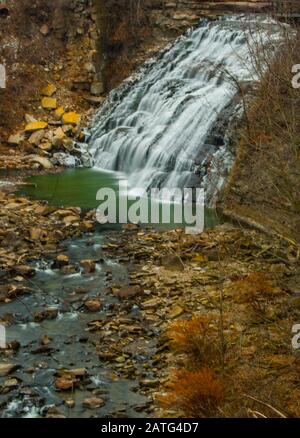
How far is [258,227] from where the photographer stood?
11.9 meters

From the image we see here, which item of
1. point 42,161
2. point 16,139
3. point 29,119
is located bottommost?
point 42,161

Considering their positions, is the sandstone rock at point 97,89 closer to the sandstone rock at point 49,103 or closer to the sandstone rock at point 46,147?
the sandstone rock at point 49,103

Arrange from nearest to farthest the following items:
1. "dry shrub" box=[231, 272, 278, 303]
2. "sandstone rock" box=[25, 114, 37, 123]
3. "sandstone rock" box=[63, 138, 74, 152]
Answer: "dry shrub" box=[231, 272, 278, 303] < "sandstone rock" box=[63, 138, 74, 152] < "sandstone rock" box=[25, 114, 37, 123]

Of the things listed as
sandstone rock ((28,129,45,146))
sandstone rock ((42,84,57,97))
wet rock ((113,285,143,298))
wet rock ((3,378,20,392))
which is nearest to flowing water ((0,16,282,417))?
wet rock ((3,378,20,392))

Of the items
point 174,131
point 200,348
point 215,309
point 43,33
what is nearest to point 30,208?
point 174,131

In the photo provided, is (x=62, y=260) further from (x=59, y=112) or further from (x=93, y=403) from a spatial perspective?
(x=59, y=112)

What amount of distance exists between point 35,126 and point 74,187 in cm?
463

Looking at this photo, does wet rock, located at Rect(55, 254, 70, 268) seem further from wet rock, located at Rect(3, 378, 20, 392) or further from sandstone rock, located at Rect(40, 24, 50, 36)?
sandstone rock, located at Rect(40, 24, 50, 36)

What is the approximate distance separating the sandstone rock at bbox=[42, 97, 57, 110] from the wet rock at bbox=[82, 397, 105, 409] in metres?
16.4

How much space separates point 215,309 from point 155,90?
12765mm

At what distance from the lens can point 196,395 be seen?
22.1 ft

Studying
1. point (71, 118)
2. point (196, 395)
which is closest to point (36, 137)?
point (71, 118)

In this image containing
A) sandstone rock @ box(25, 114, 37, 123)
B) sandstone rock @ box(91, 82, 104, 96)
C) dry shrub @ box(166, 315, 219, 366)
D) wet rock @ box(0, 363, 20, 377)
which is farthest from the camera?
sandstone rock @ box(91, 82, 104, 96)

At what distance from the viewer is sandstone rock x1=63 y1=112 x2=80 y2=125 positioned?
21422 mm
